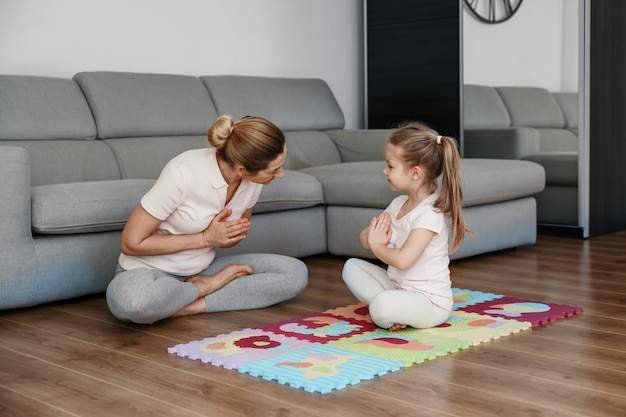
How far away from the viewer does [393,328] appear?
253cm

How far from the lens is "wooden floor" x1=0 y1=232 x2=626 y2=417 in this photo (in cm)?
187

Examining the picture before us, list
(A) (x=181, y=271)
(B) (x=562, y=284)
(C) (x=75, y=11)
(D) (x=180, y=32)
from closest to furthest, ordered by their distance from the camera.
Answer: (A) (x=181, y=271) < (B) (x=562, y=284) < (C) (x=75, y=11) < (D) (x=180, y=32)

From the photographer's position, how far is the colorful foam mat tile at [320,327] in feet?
8.09

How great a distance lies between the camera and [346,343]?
2.38 meters

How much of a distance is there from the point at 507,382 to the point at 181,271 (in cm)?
120

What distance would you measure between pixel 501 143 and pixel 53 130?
2466 mm

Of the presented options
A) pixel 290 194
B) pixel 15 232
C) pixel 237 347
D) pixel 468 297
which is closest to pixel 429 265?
pixel 468 297

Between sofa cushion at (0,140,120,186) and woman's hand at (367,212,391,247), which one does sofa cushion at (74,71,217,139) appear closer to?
sofa cushion at (0,140,120,186)

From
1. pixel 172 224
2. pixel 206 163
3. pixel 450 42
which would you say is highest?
pixel 450 42

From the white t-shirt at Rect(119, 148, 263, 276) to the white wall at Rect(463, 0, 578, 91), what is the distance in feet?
7.75

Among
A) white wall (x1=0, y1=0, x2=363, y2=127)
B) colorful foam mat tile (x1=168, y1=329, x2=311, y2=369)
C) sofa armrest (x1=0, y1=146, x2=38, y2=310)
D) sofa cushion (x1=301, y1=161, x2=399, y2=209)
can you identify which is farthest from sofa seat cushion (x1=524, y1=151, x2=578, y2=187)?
sofa armrest (x1=0, y1=146, x2=38, y2=310)

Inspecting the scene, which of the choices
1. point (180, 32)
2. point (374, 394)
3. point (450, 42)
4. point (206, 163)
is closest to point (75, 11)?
point (180, 32)

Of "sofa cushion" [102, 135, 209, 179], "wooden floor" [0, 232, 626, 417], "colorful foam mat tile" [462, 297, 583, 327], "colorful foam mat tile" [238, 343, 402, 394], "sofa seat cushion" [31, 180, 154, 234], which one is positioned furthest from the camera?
"sofa cushion" [102, 135, 209, 179]

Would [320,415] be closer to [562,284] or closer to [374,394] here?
[374,394]
